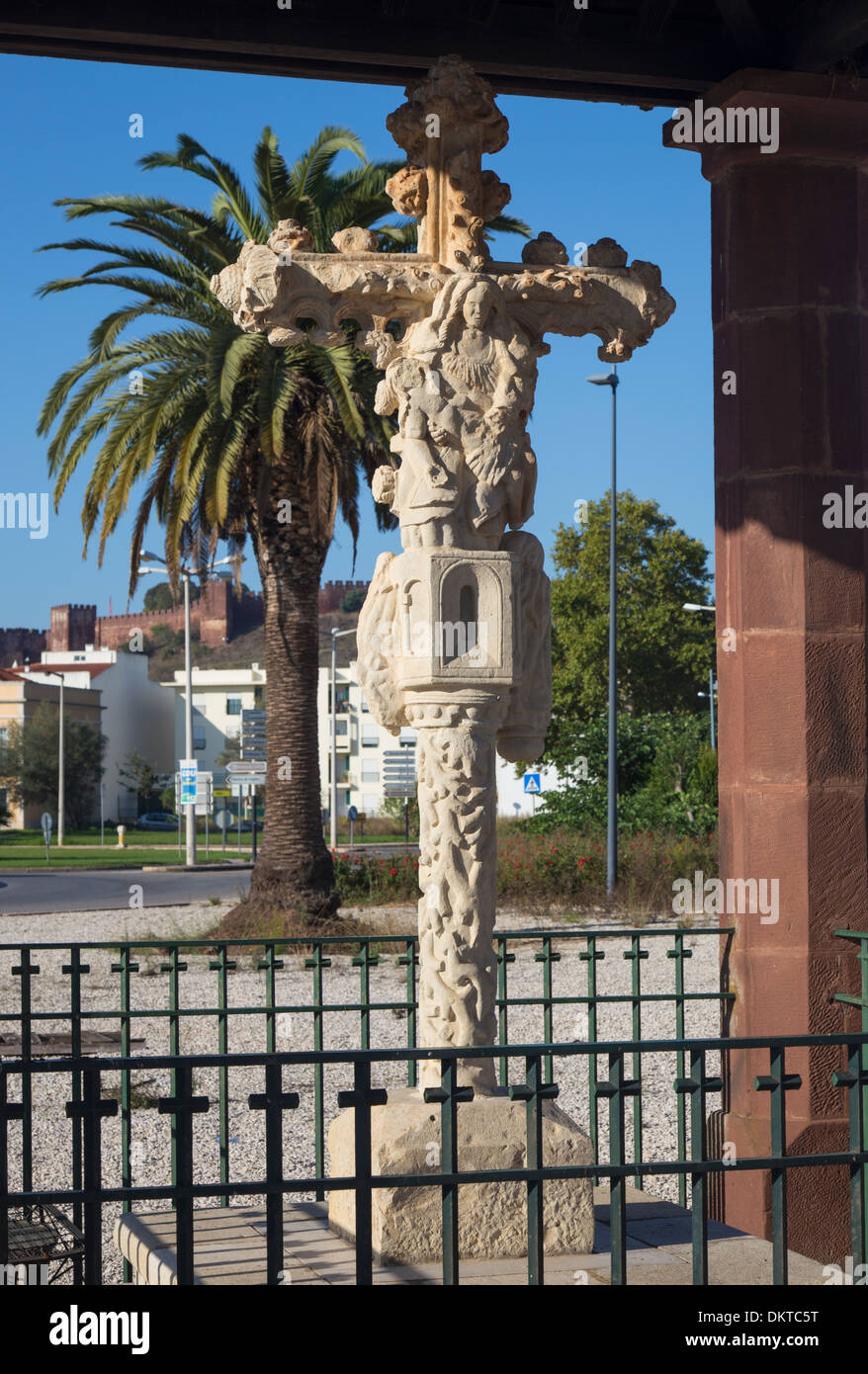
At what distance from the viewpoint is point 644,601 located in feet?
171

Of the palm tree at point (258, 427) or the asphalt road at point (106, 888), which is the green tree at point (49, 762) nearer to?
the asphalt road at point (106, 888)

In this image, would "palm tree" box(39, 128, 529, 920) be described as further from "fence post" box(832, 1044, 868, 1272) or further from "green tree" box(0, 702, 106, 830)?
"green tree" box(0, 702, 106, 830)

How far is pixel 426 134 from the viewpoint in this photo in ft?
16.4

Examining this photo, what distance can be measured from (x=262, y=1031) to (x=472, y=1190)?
907 cm

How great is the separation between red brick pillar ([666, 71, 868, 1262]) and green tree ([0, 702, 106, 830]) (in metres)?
61.6

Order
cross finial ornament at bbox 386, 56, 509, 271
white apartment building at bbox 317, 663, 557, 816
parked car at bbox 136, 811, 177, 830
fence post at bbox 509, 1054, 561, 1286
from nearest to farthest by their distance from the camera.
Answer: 1. fence post at bbox 509, 1054, 561, 1286
2. cross finial ornament at bbox 386, 56, 509, 271
3. parked car at bbox 136, 811, 177, 830
4. white apartment building at bbox 317, 663, 557, 816

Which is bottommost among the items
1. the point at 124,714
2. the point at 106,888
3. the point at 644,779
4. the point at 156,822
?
the point at 156,822

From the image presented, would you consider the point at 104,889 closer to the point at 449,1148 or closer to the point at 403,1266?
the point at 403,1266

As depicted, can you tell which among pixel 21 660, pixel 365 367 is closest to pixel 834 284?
pixel 365 367

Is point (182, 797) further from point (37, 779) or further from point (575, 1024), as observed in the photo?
point (37, 779)

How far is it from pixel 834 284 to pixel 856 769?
1856 mm

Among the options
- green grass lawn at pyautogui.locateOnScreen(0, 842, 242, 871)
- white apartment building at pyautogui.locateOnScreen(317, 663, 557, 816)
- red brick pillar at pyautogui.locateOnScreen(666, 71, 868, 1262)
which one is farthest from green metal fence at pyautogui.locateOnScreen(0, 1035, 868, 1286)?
white apartment building at pyautogui.locateOnScreen(317, 663, 557, 816)

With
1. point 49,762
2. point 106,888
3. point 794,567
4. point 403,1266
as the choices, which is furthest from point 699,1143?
point 49,762

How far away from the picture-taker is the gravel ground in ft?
29.5
